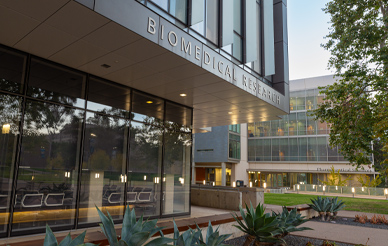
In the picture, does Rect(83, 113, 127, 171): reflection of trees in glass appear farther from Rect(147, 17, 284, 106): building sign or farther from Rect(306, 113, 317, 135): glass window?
Rect(306, 113, 317, 135): glass window

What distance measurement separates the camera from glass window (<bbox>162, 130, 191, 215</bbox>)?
12.2 meters

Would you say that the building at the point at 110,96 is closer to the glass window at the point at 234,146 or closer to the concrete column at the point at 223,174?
the glass window at the point at 234,146

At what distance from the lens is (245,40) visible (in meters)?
12.6

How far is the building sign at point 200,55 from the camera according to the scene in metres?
7.25

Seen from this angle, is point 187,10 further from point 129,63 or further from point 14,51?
point 14,51

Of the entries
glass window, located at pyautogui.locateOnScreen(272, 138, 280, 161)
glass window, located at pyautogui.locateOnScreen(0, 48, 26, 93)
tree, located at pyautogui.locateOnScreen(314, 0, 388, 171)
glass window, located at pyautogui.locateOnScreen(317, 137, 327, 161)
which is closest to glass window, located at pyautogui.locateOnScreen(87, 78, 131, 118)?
glass window, located at pyautogui.locateOnScreen(0, 48, 26, 93)

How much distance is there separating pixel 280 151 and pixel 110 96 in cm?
4284

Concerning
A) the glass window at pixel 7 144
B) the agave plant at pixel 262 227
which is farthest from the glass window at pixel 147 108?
the agave plant at pixel 262 227

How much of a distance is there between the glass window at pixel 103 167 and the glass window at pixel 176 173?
2223 mm

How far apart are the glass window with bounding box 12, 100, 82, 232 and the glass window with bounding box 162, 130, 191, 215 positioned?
13.6ft

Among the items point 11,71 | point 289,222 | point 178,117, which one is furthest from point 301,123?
point 11,71

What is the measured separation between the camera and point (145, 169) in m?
11.3

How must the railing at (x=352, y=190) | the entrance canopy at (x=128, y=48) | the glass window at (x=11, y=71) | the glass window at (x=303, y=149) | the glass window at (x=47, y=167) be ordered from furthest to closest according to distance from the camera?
the glass window at (x=303, y=149)
the railing at (x=352, y=190)
the glass window at (x=47, y=167)
the glass window at (x=11, y=71)
the entrance canopy at (x=128, y=48)

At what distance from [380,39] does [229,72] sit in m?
11.9
